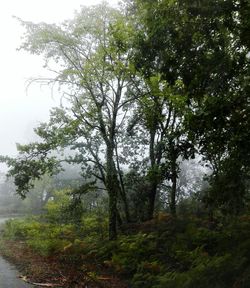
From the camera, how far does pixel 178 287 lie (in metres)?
8.24

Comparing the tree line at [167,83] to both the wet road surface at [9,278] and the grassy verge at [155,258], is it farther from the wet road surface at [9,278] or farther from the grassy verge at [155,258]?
the wet road surface at [9,278]

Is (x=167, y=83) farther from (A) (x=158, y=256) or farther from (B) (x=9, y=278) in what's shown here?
(B) (x=9, y=278)

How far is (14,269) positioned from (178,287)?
6.74m

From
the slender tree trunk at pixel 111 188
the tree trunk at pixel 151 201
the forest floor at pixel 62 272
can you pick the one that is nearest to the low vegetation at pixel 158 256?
the forest floor at pixel 62 272

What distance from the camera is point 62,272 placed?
11.7 meters

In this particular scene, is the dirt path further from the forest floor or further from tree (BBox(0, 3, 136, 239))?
tree (BBox(0, 3, 136, 239))

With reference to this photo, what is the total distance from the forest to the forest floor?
0.05 m

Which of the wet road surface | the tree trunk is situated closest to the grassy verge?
the wet road surface

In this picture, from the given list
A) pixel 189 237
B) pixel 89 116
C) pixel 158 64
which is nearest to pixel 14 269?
pixel 189 237

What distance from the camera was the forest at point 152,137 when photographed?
8000 mm

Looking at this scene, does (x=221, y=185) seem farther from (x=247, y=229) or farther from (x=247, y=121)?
(x=247, y=229)

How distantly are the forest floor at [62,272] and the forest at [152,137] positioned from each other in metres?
0.05

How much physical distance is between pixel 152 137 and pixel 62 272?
914 centimetres

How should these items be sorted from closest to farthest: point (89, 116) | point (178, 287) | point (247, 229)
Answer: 1. point (178, 287)
2. point (247, 229)
3. point (89, 116)
